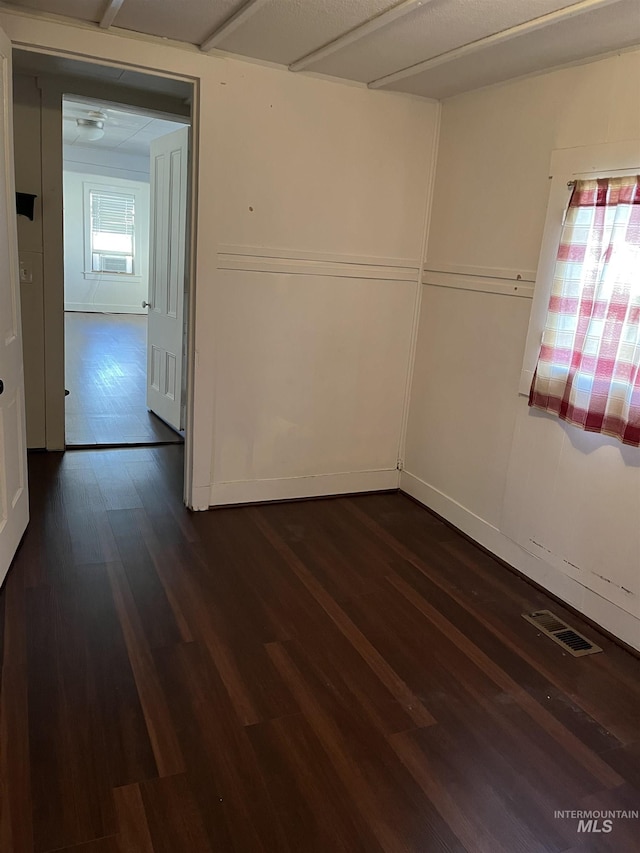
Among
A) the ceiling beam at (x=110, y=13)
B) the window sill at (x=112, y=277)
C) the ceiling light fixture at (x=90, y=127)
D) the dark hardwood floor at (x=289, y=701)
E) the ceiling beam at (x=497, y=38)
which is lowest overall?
the dark hardwood floor at (x=289, y=701)

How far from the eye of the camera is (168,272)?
4844 millimetres

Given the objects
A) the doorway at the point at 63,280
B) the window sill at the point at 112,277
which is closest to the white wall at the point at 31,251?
the doorway at the point at 63,280

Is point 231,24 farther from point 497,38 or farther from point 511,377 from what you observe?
point 511,377

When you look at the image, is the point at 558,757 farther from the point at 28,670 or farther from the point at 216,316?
the point at 216,316

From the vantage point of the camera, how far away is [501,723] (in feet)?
7.01

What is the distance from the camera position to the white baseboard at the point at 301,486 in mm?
3670

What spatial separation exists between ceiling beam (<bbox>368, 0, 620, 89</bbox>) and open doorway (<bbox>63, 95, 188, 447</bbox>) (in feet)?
5.73

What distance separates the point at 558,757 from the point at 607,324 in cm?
158

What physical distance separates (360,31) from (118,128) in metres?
5.96

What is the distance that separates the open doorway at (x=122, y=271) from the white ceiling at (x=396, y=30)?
5.04 feet

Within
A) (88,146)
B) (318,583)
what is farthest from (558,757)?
(88,146)

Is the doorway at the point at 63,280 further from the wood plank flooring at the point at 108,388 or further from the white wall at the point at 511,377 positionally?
the white wall at the point at 511,377

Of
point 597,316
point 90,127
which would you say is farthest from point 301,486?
point 90,127

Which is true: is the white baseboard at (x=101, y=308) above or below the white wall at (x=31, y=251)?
below
